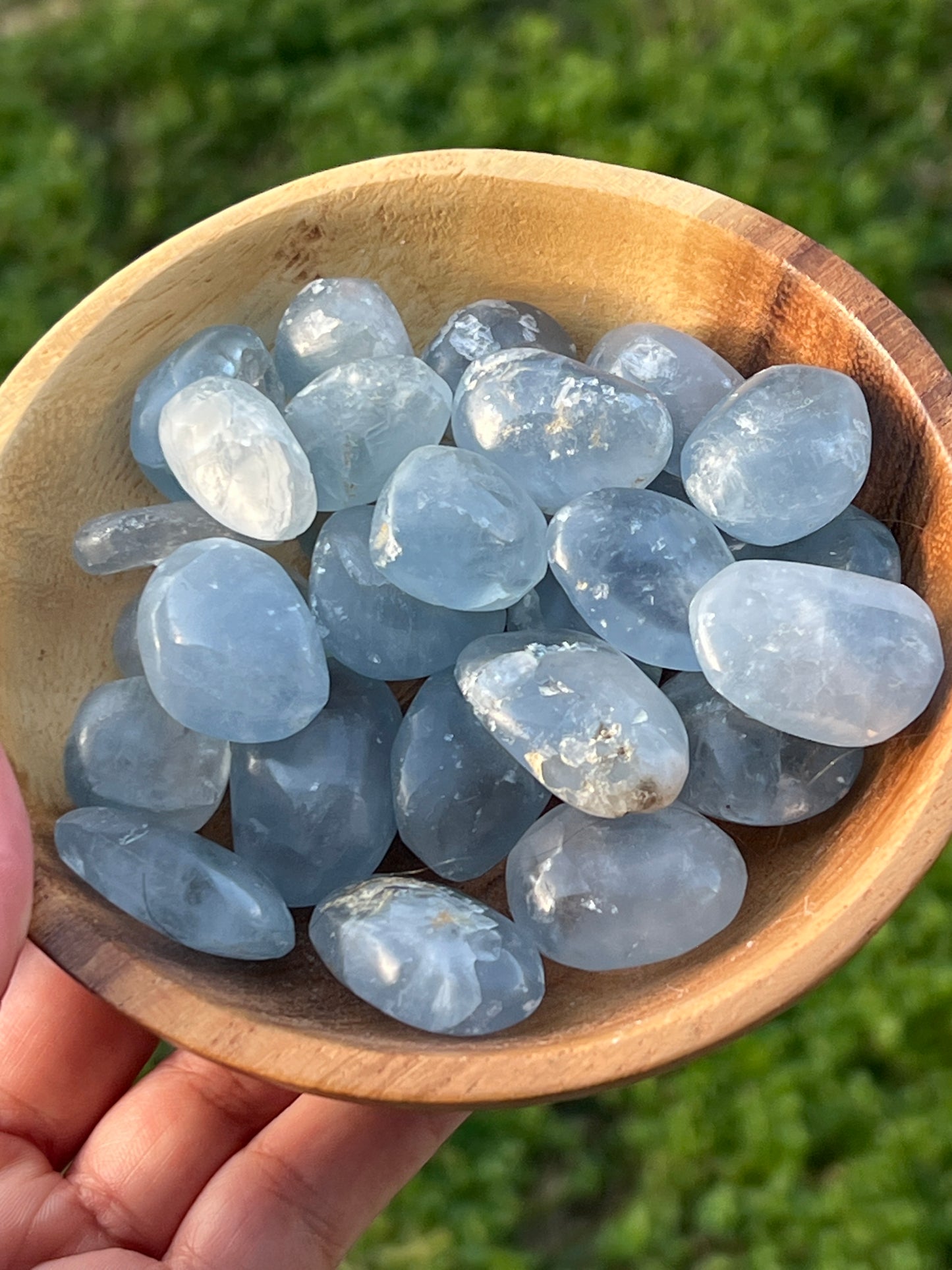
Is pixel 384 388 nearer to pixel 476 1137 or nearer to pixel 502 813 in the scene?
pixel 502 813

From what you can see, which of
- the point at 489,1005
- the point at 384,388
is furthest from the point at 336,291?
the point at 489,1005

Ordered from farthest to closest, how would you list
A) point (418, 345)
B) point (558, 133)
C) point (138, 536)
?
1. point (558, 133)
2. point (418, 345)
3. point (138, 536)

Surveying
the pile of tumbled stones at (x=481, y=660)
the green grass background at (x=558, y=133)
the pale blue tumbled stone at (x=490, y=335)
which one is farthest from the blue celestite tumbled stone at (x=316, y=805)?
the green grass background at (x=558, y=133)

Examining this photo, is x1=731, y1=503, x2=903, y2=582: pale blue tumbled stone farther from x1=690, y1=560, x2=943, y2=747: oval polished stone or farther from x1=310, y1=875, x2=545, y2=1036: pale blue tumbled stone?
x1=310, y1=875, x2=545, y2=1036: pale blue tumbled stone

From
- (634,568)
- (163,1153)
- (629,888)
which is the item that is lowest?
(163,1153)

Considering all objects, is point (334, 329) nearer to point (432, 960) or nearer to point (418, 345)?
point (418, 345)

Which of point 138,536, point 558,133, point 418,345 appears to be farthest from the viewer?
point 558,133

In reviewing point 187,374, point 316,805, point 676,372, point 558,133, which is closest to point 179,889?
point 316,805
